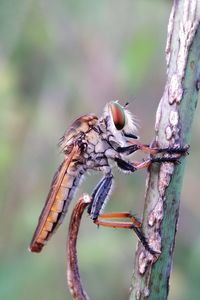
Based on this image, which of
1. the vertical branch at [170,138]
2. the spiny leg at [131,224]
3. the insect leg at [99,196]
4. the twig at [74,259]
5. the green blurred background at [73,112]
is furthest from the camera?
the green blurred background at [73,112]

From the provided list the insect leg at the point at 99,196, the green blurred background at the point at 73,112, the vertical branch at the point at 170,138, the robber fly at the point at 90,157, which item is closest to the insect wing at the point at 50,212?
the robber fly at the point at 90,157

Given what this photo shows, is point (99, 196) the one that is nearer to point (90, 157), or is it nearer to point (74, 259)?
point (90, 157)

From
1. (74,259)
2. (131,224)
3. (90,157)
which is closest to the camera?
(131,224)

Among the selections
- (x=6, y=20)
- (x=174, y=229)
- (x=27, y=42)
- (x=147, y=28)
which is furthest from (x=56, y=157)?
(x=174, y=229)

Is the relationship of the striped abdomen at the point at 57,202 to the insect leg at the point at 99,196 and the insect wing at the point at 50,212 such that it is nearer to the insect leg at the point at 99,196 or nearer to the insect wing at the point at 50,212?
the insect wing at the point at 50,212

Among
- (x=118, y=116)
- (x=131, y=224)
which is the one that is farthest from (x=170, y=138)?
(x=118, y=116)

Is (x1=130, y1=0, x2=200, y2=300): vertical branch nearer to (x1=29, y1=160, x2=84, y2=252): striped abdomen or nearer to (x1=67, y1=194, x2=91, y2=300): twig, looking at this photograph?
(x1=67, y1=194, x2=91, y2=300): twig
